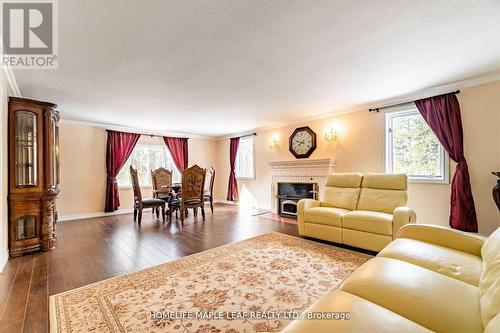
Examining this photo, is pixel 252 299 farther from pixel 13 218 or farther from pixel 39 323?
pixel 13 218

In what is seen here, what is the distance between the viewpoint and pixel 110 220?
4.91 metres

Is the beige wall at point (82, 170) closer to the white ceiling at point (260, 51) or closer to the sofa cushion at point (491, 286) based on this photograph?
the white ceiling at point (260, 51)

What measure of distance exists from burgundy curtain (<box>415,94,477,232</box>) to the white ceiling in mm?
365

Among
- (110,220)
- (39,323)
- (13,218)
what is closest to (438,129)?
(39,323)

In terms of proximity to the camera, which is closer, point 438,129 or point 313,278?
point 313,278

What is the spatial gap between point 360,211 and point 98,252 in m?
3.70

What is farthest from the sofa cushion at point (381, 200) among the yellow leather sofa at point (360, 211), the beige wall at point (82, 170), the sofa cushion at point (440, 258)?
the beige wall at point (82, 170)

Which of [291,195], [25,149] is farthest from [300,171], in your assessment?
[25,149]

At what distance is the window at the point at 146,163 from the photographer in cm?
594

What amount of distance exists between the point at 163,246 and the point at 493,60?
482 centimetres

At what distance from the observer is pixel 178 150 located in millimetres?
6805

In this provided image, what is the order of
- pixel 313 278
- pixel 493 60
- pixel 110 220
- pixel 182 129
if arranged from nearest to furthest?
pixel 313 278
pixel 493 60
pixel 110 220
pixel 182 129

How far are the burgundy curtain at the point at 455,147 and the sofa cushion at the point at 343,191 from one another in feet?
4.14

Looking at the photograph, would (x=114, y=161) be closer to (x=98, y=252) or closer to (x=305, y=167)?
(x=98, y=252)
